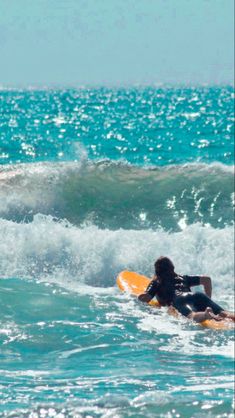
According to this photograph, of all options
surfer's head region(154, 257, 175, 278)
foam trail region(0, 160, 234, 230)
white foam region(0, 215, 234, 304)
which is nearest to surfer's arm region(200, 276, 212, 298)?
surfer's head region(154, 257, 175, 278)

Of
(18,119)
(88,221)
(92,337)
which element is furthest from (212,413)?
(18,119)

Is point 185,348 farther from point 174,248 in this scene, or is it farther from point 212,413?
point 174,248

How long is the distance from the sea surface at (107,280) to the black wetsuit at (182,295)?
20cm

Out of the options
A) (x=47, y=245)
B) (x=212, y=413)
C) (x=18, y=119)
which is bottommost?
(x=212, y=413)

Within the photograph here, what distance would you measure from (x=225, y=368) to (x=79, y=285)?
15.4 ft

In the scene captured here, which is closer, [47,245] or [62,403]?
[62,403]

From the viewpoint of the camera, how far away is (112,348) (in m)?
8.73

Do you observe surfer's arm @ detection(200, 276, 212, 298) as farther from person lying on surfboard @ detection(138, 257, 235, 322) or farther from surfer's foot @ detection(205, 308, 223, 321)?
surfer's foot @ detection(205, 308, 223, 321)

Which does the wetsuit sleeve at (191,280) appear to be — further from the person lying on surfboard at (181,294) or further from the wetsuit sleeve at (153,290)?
the wetsuit sleeve at (153,290)

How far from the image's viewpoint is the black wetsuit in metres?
10.0

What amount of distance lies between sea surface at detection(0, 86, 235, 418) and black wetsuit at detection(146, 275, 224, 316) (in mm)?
200

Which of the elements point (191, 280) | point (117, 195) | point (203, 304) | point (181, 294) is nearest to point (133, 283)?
point (191, 280)

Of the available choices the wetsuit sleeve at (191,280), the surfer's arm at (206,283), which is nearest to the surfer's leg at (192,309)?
the wetsuit sleeve at (191,280)

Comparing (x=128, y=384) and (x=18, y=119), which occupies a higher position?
(x=18, y=119)
